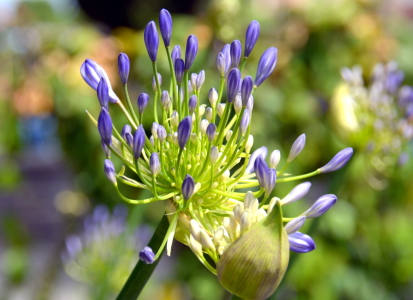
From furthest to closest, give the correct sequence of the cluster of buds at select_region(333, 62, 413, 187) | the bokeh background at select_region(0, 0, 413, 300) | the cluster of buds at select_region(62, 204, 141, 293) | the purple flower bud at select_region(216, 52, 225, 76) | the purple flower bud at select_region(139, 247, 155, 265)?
the bokeh background at select_region(0, 0, 413, 300) → the cluster of buds at select_region(62, 204, 141, 293) → the cluster of buds at select_region(333, 62, 413, 187) → the purple flower bud at select_region(216, 52, 225, 76) → the purple flower bud at select_region(139, 247, 155, 265)

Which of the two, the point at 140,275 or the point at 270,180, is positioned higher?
the point at 270,180

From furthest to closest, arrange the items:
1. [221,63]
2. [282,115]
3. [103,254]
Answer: [282,115] < [103,254] < [221,63]

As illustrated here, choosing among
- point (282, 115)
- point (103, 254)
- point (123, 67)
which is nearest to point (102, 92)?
point (123, 67)

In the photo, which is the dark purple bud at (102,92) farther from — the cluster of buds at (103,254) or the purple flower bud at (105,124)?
the cluster of buds at (103,254)

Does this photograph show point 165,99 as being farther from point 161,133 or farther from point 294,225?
point 294,225

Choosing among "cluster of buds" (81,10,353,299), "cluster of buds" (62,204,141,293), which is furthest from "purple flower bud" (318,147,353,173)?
"cluster of buds" (62,204,141,293)

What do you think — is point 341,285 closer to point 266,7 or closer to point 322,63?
point 322,63

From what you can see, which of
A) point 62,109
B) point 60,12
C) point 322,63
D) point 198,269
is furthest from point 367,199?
point 60,12

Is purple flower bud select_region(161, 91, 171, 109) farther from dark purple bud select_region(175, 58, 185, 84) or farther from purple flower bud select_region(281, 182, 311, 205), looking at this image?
purple flower bud select_region(281, 182, 311, 205)
